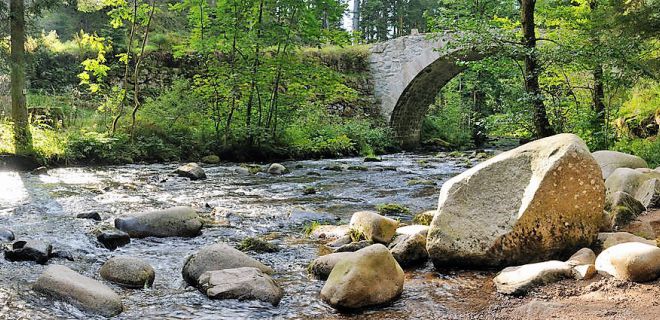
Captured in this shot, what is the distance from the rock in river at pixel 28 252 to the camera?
3.58m

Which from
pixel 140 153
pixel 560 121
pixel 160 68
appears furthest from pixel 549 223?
pixel 160 68

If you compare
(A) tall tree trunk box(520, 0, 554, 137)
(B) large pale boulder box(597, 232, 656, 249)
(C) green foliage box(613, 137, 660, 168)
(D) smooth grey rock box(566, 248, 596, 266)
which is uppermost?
(A) tall tree trunk box(520, 0, 554, 137)

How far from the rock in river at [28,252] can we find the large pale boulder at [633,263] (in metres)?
3.71

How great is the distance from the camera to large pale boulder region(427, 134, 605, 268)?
11.2 feet

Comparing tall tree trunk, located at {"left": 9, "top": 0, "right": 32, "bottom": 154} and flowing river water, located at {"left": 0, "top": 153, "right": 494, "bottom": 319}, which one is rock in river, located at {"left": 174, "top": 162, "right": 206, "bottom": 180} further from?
tall tree trunk, located at {"left": 9, "top": 0, "right": 32, "bottom": 154}

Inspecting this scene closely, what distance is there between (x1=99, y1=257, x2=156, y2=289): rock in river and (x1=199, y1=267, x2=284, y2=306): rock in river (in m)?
0.39

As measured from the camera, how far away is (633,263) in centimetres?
289

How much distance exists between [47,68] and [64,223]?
15.0 metres

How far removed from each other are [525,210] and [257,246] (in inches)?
84.1

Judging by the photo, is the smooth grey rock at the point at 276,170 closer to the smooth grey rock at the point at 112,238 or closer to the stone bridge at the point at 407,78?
the smooth grey rock at the point at 112,238

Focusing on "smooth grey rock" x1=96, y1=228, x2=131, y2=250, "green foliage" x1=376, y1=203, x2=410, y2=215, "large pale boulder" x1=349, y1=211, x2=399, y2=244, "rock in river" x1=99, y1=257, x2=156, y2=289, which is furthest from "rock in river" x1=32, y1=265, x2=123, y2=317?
"green foliage" x1=376, y1=203, x2=410, y2=215

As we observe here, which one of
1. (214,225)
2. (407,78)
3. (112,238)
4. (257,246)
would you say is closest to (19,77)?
(214,225)

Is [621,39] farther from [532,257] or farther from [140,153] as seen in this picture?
A: [140,153]

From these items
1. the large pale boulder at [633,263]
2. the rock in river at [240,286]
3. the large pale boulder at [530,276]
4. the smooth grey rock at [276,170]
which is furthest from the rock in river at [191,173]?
the large pale boulder at [633,263]
